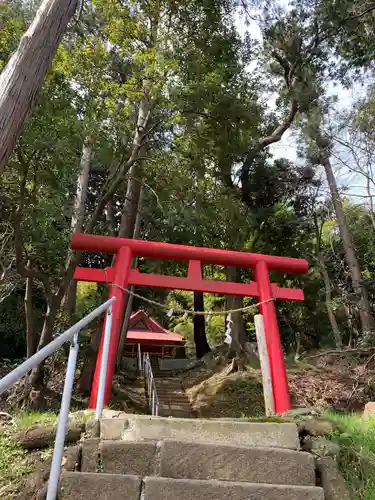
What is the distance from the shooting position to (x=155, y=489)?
8.32 ft

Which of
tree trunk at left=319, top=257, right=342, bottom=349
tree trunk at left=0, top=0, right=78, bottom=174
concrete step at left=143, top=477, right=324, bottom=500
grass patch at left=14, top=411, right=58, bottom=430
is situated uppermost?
tree trunk at left=319, top=257, right=342, bottom=349

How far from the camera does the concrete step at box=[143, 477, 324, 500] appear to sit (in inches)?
99.6

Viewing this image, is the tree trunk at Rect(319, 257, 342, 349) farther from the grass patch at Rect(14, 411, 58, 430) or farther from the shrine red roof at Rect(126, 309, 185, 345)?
the grass patch at Rect(14, 411, 58, 430)

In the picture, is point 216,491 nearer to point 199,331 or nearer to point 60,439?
point 60,439

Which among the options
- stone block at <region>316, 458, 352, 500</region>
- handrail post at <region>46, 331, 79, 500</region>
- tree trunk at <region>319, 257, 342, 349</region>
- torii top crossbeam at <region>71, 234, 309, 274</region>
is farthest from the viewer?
tree trunk at <region>319, 257, 342, 349</region>

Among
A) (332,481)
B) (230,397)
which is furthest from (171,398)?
(332,481)

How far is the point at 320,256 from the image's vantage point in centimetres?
1591

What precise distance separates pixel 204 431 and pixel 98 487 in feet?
3.00

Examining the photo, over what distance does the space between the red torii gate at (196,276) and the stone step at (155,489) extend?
294 cm

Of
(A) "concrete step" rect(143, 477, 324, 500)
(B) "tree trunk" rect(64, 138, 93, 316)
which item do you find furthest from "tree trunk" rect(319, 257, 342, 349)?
(A) "concrete step" rect(143, 477, 324, 500)

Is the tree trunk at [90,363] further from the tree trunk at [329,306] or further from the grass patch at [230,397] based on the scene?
the tree trunk at [329,306]

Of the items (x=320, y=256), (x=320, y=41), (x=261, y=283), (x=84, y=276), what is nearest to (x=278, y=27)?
(x=320, y=41)

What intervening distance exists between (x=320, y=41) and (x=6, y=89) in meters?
10.3

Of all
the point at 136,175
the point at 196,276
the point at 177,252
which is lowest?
the point at 196,276
